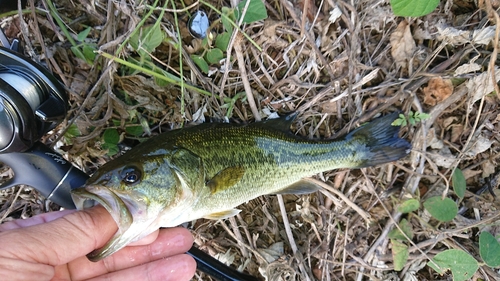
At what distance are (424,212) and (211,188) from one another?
180 cm

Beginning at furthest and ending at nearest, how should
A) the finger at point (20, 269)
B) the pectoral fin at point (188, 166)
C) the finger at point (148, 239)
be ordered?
the finger at point (148, 239), the pectoral fin at point (188, 166), the finger at point (20, 269)

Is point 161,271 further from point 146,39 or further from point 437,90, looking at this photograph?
point 437,90

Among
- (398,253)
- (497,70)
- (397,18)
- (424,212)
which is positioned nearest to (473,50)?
(497,70)

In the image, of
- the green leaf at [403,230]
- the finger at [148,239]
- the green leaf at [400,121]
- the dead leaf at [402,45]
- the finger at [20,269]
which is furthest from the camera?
the green leaf at [403,230]

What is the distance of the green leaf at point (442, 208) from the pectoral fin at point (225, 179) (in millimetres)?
1529

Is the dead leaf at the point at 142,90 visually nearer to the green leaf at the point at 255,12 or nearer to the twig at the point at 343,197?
the green leaf at the point at 255,12

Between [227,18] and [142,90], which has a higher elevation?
[227,18]

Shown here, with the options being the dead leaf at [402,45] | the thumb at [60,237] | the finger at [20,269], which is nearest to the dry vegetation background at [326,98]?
the dead leaf at [402,45]

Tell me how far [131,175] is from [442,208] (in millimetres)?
2283

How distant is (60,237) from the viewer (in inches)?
72.4

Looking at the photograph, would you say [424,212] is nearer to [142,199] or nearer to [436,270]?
[436,270]

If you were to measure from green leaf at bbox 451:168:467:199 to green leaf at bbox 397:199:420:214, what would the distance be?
0.99 feet

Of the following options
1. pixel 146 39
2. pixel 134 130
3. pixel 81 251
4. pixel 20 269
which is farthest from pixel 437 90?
pixel 20 269

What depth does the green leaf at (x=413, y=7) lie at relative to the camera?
6.93ft
